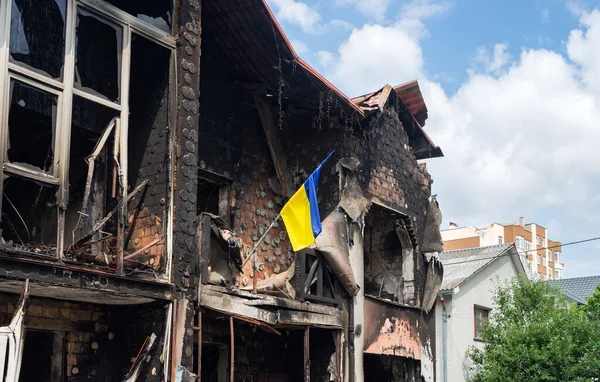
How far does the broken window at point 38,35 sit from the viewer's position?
11.5 m

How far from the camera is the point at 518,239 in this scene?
72.8 metres

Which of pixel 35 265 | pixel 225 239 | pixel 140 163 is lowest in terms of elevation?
pixel 35 265

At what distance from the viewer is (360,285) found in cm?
1603

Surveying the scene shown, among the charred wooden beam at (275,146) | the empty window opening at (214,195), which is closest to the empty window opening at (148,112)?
the empty window opening at (214,195)

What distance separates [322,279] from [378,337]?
2.44m

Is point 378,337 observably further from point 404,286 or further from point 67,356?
point 67,356

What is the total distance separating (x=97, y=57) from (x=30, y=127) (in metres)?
1.72

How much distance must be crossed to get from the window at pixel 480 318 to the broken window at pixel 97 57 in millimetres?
15499

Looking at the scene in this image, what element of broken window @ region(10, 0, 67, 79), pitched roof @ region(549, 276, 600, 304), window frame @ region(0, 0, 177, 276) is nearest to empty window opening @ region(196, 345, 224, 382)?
window frame @ region(0, 0, 177, 276)

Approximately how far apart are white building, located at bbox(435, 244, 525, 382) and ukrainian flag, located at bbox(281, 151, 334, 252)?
9385mm

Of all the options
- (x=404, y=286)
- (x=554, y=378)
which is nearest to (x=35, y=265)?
(x=404, y=286)

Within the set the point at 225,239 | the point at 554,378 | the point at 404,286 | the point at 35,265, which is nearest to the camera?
the point at 35,265

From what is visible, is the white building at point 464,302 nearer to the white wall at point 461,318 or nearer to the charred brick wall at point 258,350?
the white wall at point 461,318

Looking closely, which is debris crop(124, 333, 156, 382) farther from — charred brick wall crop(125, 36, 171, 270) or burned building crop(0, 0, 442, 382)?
charred brick wall crop(125, 36, 171, 270)
